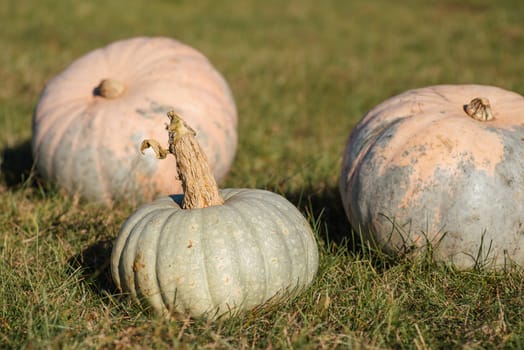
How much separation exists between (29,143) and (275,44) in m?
5.55

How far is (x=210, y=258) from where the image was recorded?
278 cm

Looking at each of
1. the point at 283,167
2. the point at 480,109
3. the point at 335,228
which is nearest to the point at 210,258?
the point at 335,228

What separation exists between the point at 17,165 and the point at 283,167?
6.85 feet

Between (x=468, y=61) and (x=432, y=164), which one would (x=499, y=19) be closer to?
(x=468, y=61)

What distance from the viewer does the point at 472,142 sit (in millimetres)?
3246

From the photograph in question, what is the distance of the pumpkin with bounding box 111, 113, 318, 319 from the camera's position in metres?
2.79

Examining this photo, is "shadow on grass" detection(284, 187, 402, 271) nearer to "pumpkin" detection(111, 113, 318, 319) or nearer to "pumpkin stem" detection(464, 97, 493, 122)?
"pumpkin" detection(111, 113, 318, 319)

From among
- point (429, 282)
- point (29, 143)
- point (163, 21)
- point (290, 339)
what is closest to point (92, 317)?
point (290, 339)

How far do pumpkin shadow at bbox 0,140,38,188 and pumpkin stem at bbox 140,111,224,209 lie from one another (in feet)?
6.88

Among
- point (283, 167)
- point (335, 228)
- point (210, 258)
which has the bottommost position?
point (283, 167)

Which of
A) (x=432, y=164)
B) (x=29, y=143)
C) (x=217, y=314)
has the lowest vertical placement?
(x=29, y=143)

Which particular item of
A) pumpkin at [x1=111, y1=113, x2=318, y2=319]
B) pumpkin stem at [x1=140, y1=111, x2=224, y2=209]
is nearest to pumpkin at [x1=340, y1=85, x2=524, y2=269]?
pumpkin at [x1=111, y1=113, x2=318, y2=319]

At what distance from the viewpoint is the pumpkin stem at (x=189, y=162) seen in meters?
2.93

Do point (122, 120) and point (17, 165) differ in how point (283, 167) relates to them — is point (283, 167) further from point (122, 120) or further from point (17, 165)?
point (17, 165)
